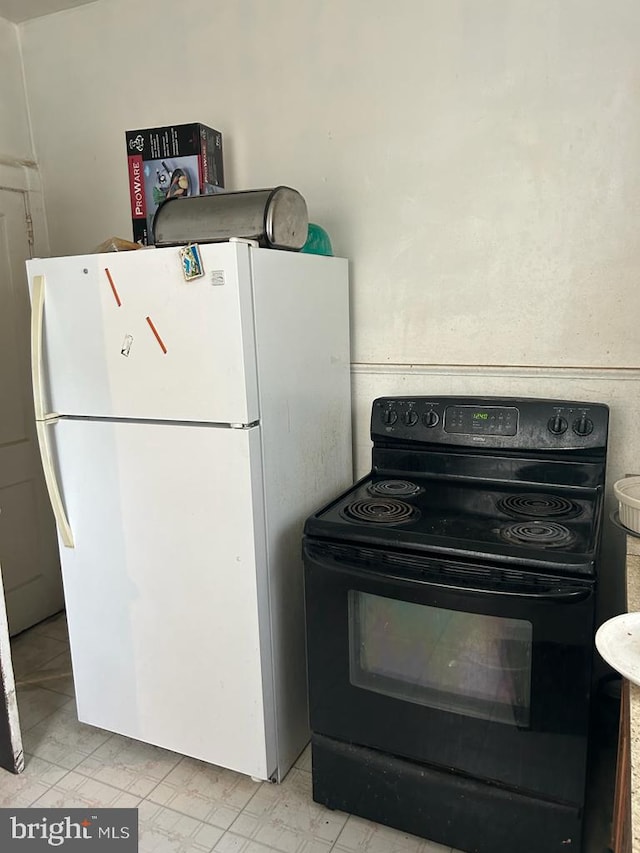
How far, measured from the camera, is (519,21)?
1.81m

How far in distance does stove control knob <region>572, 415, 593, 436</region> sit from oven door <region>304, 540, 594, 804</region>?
58cm

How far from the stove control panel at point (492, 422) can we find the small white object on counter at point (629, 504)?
0.18 meters

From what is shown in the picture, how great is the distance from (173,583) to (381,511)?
0.62m

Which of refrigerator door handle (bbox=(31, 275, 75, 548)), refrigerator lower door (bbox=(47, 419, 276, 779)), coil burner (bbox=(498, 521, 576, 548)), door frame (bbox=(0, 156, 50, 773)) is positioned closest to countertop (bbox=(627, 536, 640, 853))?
coil burner (bbox=(498, 521, 576, 548))

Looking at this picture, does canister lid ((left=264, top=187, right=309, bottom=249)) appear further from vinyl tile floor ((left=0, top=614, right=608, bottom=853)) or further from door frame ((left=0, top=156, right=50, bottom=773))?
vinyl tile floor ((left=0, top=614, right=608, bottom=853))

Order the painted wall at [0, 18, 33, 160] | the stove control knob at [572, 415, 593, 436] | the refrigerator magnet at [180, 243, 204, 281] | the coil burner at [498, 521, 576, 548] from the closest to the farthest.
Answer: the coil burner at [498, 521, 576, 548], the refrigerator magnet at [180, 243, 204, 281], the stove control knob at [572, 415, 593, 436], the painted wall at [0, 18, 33, 160]

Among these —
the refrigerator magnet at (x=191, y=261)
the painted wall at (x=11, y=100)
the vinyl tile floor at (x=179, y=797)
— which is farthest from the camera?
the painted wall at (x=11, y=100)

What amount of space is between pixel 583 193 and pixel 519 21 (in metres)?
0.51

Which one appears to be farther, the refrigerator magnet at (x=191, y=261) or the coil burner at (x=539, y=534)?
the refrigerator magnet at (x=191, y=261)

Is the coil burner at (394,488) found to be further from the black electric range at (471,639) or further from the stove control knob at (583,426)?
the stove control knob at (583,426)

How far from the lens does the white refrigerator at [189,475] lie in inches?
64.0

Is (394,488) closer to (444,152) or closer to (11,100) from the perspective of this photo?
(444,152)

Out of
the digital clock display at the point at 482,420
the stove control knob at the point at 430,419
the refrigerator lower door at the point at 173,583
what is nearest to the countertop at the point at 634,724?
the digital clock display at the point at 482,420

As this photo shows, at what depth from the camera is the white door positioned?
266cm
